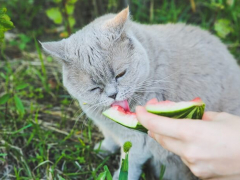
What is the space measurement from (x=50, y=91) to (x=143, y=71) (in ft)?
4.12

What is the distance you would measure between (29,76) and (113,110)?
1.59m

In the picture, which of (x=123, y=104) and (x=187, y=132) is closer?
(x=187, y=132)

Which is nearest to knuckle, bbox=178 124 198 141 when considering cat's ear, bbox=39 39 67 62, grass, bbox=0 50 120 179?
cat's ear, bbox=39 39 67 62

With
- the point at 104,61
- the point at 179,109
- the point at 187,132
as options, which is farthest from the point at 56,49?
the point at 187,132

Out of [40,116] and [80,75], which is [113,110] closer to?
[80,75]

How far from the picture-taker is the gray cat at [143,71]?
68.6 inches

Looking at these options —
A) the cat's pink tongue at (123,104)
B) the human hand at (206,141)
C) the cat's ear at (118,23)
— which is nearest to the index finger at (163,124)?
the human hand at (206,141)

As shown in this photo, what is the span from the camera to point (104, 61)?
171 centimetres

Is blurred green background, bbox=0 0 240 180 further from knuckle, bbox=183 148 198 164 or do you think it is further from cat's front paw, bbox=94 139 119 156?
knuckle, bbox=183 148 198 164

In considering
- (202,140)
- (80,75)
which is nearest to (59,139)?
(80,75)

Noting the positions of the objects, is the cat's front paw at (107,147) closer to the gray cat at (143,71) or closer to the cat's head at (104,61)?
the gray cat at (143,71)

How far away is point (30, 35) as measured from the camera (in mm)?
3416

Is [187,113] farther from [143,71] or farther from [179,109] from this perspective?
[143,71]

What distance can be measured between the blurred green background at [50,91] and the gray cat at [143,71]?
345mm
